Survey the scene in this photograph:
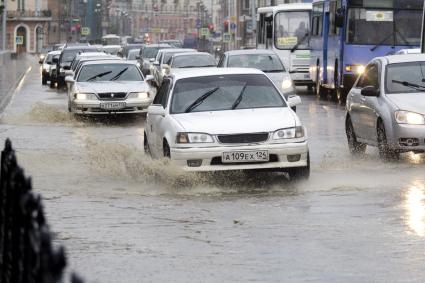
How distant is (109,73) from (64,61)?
21634mm

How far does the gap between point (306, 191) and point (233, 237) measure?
361 centimetres

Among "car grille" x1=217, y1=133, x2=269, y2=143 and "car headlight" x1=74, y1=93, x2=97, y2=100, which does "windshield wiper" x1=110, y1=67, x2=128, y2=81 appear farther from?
"car grille" x1=217, y1=133, x2=269, y2=143

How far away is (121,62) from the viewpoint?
99.5 ft

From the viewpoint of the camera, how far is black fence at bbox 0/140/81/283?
3115mm

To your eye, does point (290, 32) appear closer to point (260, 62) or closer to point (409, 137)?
point (260, 62)

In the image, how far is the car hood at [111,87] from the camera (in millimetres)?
28109

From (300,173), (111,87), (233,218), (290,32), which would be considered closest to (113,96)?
(111,87)

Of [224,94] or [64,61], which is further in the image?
[64,61]

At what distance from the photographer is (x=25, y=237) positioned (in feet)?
11.5

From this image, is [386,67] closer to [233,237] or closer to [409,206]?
[409,206]

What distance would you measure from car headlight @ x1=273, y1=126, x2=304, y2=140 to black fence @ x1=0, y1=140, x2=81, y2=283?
29.9 feet

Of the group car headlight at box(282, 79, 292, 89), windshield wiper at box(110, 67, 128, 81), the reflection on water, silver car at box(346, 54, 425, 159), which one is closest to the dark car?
windshield wiper at box(110, 67, 128, 81)

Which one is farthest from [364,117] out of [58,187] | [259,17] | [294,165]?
[259,17]

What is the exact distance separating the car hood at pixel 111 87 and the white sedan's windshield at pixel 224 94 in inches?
510
